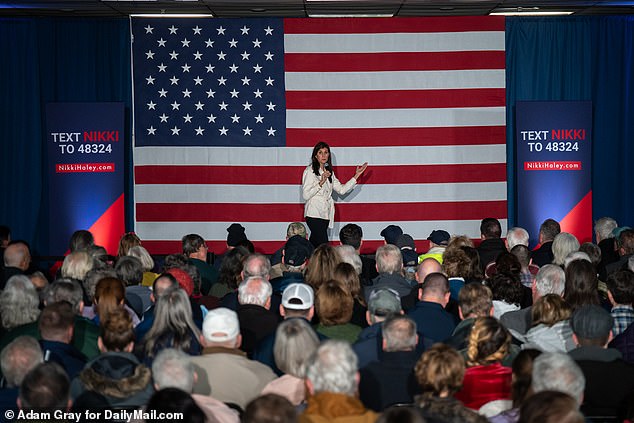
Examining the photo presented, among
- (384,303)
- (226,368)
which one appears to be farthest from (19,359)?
(384,303)

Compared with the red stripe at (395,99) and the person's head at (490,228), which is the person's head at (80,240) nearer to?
the person's head at (490,228)

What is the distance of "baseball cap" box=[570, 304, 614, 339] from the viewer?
469 cm

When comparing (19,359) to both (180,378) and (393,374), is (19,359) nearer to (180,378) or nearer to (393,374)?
(180,378)

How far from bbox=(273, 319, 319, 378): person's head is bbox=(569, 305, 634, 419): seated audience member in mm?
1237

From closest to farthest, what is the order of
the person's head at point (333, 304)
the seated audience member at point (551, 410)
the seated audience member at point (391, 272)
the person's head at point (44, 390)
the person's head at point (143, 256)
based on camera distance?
1. the seated audience member at point (551, 410)
2. the person's head at point (44, 390)
3. the person's head at point (333, 304)
4. the seated audience member at point (391, 272)
5. the person's head at point (143, 256)

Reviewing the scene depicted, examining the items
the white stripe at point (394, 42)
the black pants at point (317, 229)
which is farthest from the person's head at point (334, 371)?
the white stripe at point (394, 42)

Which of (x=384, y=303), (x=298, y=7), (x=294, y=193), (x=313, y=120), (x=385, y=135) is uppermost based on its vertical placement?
(x=298, y=7)

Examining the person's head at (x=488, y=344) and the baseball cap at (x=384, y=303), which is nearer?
the person's head at (x=488, y=344)

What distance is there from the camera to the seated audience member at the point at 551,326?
5.17 meters

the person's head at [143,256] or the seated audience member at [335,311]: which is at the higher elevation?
the person's head at [143,256]

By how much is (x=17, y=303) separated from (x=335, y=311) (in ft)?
5.70

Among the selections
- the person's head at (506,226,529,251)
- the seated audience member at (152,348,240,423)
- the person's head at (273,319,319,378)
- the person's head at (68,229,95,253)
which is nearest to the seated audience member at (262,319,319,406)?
the person's head at (273,319,319,378)

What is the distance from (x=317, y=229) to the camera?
35.5 ft

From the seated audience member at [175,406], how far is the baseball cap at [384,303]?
2.01 m
